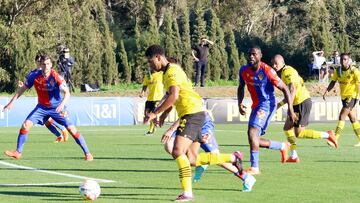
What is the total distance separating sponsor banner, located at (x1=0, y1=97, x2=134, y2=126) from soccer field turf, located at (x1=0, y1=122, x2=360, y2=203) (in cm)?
1104

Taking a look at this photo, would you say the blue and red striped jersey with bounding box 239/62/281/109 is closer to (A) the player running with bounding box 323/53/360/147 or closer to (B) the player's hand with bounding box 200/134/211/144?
(B) the player's hand with bounding box 200/134/211/144

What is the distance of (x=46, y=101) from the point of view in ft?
63.0

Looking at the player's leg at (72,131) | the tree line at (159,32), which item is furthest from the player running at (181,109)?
the tree line at (159,32)

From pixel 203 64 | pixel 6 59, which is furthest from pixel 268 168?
pixel 6 59

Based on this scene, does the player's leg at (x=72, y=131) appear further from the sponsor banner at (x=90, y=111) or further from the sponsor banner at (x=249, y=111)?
the sponsor banner at (x=249, y=111)

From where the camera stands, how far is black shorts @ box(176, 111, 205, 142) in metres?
12.5

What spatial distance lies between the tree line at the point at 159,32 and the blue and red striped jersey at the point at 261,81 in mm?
30163

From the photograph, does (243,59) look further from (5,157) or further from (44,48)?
(5,157)

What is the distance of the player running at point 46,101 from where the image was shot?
1883 cm

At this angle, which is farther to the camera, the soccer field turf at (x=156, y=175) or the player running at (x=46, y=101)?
the player running at (x=46, y=101)

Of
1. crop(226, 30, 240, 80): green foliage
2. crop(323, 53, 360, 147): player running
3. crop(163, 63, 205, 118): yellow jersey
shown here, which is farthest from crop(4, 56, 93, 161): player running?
crop(226, 30, 240, 80): green foliage

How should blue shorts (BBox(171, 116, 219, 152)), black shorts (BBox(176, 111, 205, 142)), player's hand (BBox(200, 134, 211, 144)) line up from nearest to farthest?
1. black shorts (BBox(176, 111, 205, 142))
2. player's hand (BBox(200, 134, 211, 144))
3. blue shorts (BBox(171, 116, 219, 152))

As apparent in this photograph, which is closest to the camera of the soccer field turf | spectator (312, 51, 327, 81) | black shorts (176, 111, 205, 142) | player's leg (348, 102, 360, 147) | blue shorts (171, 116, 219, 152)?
black shorts (176, 111, 205, 142)

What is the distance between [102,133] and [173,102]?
17970 millimetres
